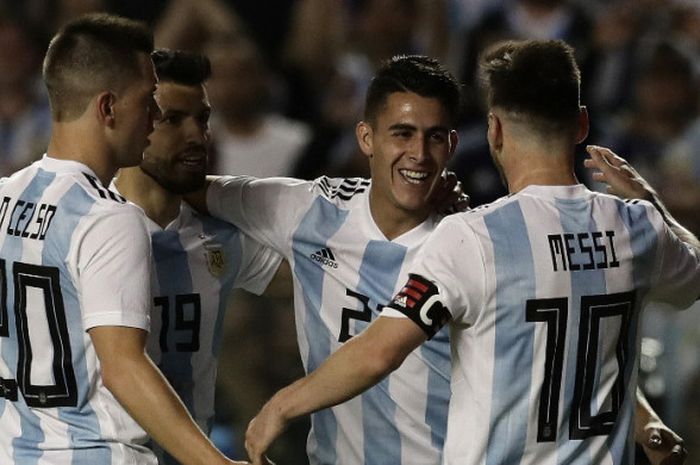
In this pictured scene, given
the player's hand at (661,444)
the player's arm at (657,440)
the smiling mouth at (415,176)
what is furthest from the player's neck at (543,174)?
the player's hand at (661,444)

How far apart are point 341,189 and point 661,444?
1371mm

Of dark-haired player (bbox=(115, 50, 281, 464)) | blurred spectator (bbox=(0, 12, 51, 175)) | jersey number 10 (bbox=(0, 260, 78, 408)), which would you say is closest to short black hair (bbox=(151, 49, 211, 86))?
dark-haired player (bbox=(115, 50, 281, 464))

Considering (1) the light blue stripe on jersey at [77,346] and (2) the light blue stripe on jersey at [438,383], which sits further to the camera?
(2) the light blue stripe on jersey at [438,383]

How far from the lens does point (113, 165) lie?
12.4 ft

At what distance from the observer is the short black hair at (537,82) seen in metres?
3.54

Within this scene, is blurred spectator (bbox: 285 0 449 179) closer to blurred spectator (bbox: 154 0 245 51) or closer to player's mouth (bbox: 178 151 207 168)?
blurred spectator (bbox: 154 0 245 51)

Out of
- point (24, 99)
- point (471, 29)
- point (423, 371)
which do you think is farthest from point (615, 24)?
point (423, 371)

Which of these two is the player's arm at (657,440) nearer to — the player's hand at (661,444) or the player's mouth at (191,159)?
the player's hand at (661,444)

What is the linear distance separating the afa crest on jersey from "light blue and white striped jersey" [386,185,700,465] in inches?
45.0

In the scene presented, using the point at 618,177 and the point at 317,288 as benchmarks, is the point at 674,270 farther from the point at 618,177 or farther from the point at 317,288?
the point at 317,288

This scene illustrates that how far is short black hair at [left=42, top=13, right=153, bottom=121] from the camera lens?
12.2 ft

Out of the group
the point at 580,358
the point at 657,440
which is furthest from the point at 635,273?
the point at 657,440

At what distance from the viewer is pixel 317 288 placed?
4406 millimetres

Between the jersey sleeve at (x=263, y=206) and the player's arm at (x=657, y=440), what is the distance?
1.30 m
